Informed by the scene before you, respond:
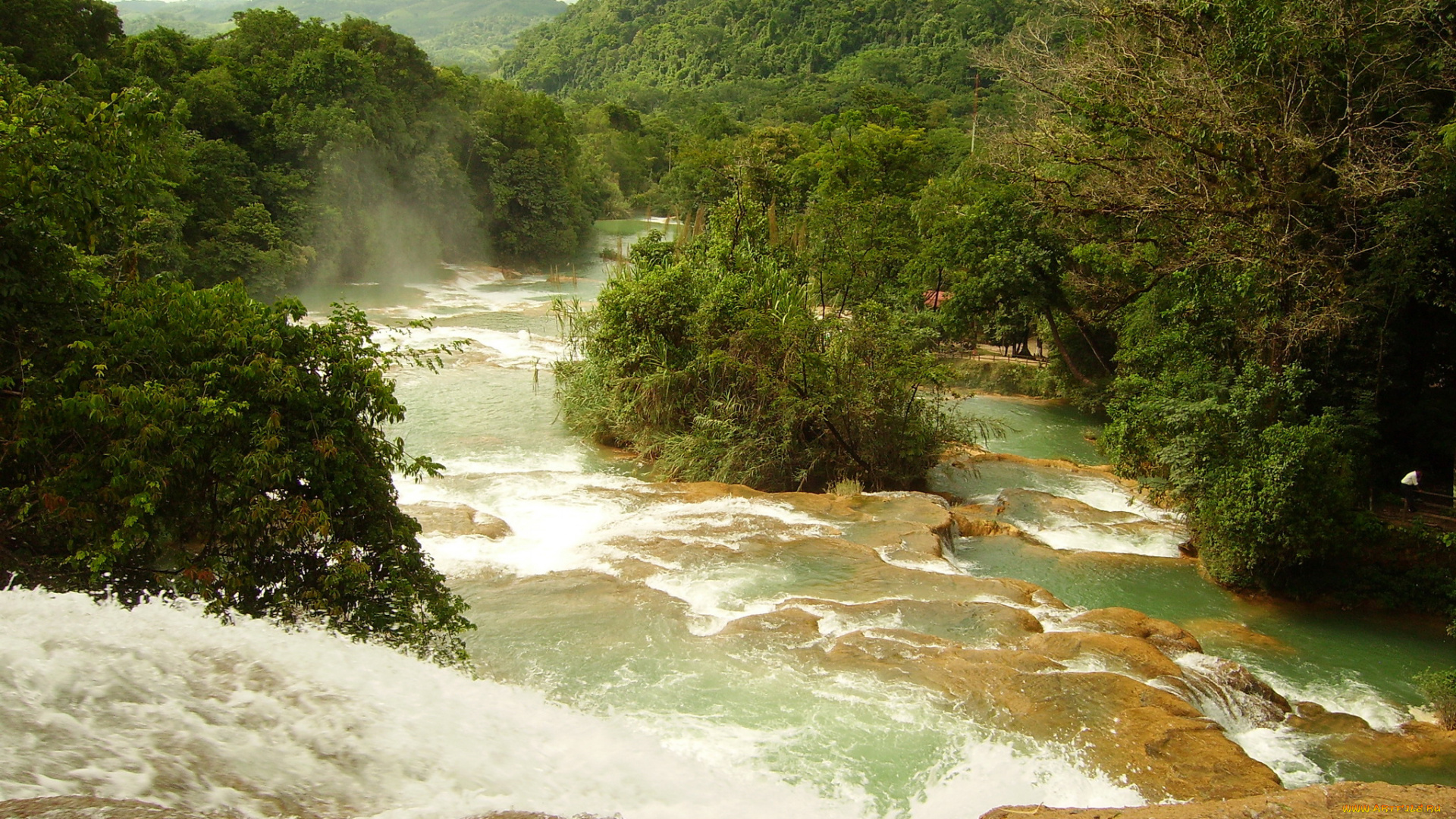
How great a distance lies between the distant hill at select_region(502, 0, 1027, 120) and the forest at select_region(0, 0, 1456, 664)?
122 feet

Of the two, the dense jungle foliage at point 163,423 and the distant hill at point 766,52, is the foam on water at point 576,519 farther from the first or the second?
the distant hill at point 766,52

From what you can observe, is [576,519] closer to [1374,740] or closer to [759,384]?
[759,384]

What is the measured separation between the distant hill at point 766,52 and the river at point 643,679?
49.9 metres

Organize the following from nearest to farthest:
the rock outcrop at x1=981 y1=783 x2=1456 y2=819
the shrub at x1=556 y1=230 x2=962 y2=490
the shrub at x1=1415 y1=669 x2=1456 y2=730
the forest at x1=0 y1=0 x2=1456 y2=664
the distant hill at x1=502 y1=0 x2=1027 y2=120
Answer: the rock outcrop at x1=981 y1=783 x2=1456 y2=819, the forest at x1=0 y1=0 x2=1456 y2=664, the shrub at x1=1415 y1=669 x2=1456 y2=730, the shrub at x1=556 y1=230 x2=962 y2=490, the distant hill at x1=502 y1=0 x2=1027 y2=120

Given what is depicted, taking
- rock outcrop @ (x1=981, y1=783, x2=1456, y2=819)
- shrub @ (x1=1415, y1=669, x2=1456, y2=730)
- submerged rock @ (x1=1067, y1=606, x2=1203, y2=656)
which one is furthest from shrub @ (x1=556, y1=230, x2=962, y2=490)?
rock outcrop @ (x1=981, y1=783, x2=1456, y2=819)

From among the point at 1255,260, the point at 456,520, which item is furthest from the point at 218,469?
the point at 1255,260

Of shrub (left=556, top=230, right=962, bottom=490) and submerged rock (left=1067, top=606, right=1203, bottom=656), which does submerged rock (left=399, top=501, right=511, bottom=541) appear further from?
submerged rock (left=1067, top=606, right=1203, bottom=656)

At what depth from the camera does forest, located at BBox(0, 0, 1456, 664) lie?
6.51m

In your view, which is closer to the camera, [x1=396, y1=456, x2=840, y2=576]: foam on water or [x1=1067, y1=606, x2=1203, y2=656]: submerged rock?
[x1=1067, y1=606, x2=1203, y2=656]: submerged rock

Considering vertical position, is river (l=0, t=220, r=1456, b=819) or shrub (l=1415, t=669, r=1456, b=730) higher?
river (l=0, t=220, r=1456, b=819)

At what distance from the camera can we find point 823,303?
18047 mm

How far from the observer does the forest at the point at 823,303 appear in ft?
21.4

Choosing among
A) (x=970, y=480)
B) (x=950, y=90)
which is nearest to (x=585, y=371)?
(x=970, y=480)

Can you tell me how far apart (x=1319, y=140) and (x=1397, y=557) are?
5.32 m
